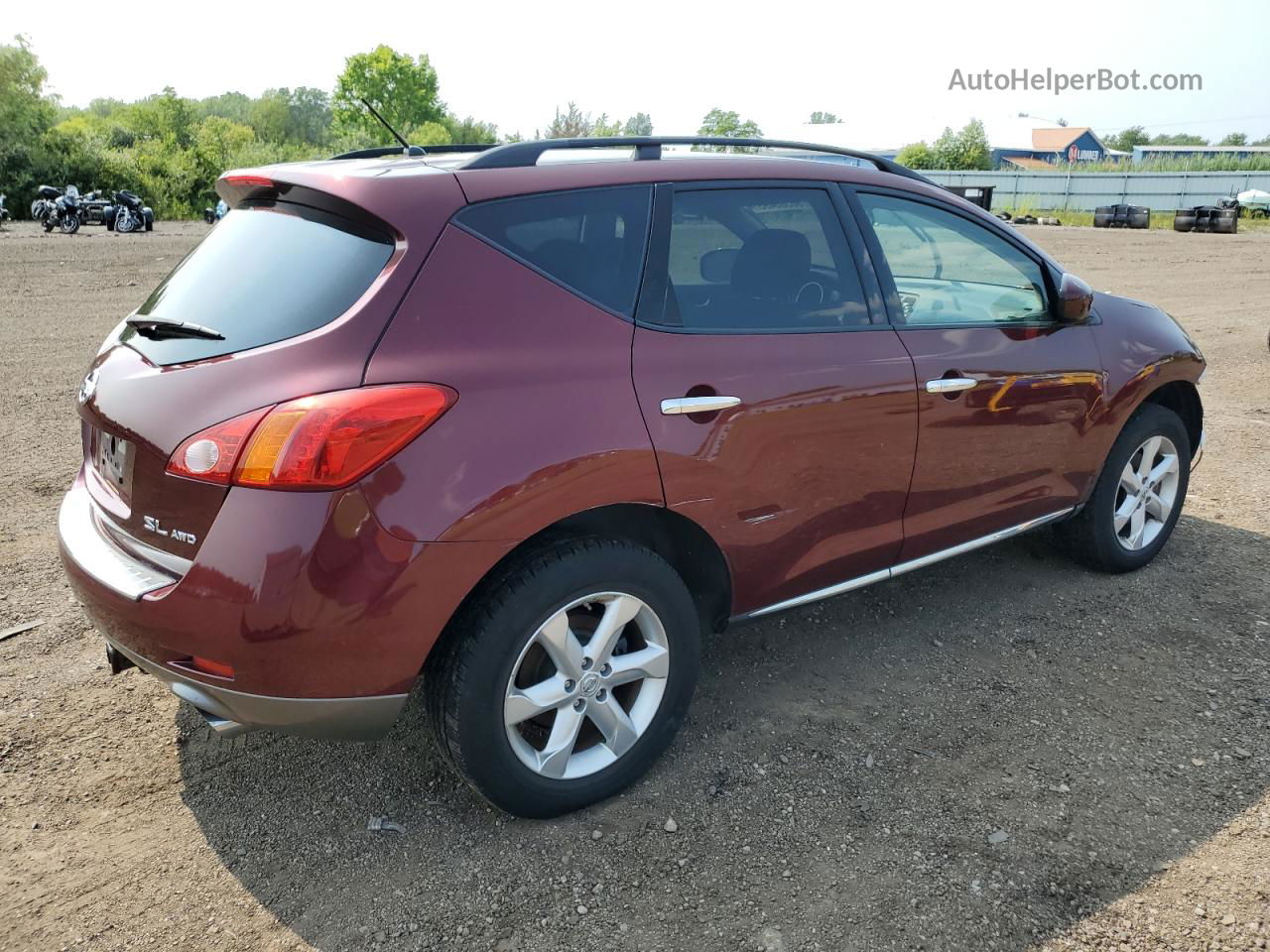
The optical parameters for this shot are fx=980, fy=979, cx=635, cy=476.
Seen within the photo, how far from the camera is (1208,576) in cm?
446

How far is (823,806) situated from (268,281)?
2120 mm

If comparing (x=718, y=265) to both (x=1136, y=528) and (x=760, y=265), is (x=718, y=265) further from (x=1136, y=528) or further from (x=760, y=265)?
(x=1136, y=528)

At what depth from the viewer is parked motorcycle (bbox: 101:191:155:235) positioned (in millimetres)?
24047

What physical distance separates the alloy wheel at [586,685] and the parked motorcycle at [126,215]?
2531cm

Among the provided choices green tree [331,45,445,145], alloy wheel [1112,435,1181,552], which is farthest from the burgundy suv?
green tree [331,45,445,145]

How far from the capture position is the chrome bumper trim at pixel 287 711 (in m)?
2.33

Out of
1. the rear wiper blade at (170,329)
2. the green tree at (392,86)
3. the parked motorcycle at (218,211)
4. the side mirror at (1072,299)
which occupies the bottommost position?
the rear wiper blade at (170,329)

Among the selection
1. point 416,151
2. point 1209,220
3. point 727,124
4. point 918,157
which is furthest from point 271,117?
point 416,151

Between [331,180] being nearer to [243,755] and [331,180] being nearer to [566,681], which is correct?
[566,681]

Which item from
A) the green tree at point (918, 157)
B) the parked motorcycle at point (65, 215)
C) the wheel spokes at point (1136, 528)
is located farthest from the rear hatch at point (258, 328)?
the green tree at point (918, 157)

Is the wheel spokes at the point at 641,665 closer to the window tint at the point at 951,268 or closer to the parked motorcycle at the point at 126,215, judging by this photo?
the window tint at the point at 951,268

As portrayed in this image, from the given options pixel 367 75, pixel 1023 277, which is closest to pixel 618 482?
pixel 1023 277

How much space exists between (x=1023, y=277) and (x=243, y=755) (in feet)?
10.9

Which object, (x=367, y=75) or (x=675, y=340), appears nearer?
(x=675, y=340)
